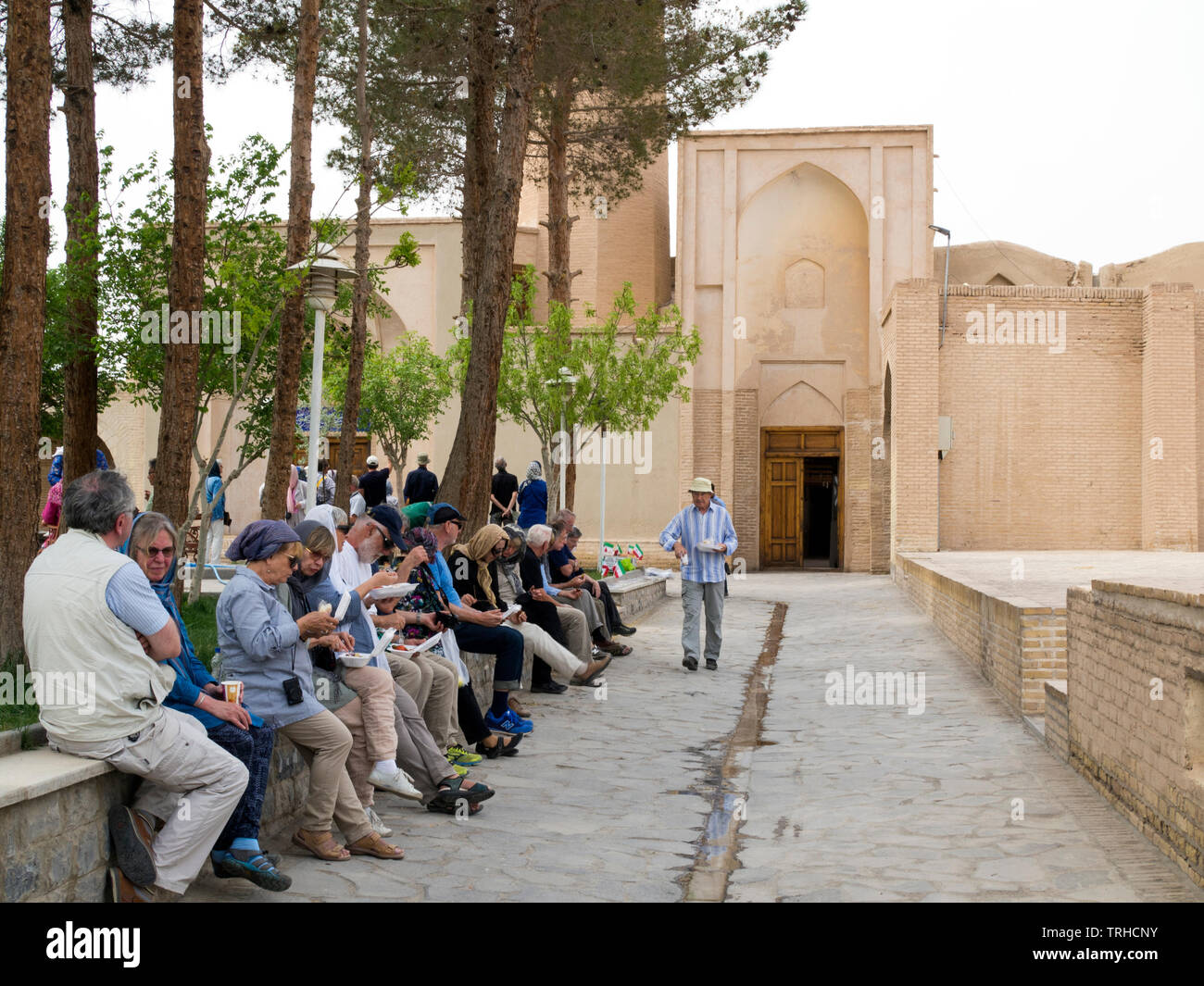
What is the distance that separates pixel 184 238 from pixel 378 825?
4.64 metres

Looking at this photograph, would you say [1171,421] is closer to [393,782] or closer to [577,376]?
[577,376]

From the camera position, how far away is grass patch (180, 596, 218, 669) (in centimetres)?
764

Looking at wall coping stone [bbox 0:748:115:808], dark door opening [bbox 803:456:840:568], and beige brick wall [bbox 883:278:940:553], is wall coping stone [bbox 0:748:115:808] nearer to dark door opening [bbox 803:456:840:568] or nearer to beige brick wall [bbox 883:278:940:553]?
beige brick wall [bbox 883:278:940:553]

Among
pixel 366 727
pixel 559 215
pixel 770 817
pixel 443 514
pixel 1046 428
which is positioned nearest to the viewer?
pixel 366 727

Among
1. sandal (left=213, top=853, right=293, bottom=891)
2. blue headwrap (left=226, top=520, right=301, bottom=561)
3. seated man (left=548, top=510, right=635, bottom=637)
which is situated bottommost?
sandal (left=213, top=853, right=293, bottom=891)

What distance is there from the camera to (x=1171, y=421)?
22938 mm

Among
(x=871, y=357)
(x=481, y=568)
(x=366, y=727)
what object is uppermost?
(x=871, y=357)

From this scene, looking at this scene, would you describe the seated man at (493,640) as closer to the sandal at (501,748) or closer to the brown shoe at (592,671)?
the sandal at (501,748)

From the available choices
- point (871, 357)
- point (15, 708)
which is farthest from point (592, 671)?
point (871, 357)

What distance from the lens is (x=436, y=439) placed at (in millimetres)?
28562

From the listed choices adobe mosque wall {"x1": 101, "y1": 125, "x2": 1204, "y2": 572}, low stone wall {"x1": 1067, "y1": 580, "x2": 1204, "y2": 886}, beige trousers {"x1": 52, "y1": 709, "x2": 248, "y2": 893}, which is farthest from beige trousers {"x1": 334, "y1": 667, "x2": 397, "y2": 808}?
adobe mosque wall {"x1": 101, "y1": 125, "x2": 1204, "y2": 572}

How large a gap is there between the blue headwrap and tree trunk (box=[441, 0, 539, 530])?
19.9 ft

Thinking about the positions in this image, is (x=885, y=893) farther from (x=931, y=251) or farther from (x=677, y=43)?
(x=931, y=251)

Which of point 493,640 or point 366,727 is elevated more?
point 493,640
